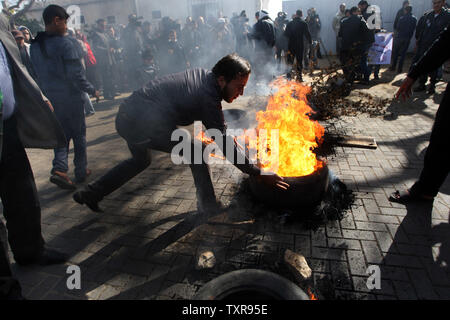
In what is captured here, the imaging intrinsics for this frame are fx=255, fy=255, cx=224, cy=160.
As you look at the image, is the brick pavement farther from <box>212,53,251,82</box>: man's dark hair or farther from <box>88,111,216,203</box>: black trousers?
<box>212,53,251,82</box>: man's dark hair

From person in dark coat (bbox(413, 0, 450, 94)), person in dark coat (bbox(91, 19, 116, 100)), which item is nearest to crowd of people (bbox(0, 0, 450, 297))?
person in dark coat (bbox(91, 19, 116, 100))

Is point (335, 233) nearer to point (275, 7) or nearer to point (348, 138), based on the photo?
point (348, 138)

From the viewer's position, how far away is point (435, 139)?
302cm

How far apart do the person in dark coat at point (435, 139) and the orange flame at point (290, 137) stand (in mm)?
1235

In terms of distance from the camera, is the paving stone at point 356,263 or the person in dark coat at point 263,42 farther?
the person in dark coat at point 263,42

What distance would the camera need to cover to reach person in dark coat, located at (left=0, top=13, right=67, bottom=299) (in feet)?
7.39

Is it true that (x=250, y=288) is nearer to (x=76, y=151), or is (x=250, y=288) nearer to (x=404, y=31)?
(x=76, y=151)

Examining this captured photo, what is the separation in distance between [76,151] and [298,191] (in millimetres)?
3678

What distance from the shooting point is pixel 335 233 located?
9.58 feet

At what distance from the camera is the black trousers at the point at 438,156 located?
2887mm

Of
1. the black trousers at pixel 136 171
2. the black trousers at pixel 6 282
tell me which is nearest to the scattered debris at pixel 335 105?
the black trousers at pixel 136 171

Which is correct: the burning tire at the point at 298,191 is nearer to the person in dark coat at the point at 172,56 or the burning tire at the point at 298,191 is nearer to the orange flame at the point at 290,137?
the orange flame at the point at 290,137

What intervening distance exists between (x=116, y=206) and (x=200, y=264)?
1.81m
